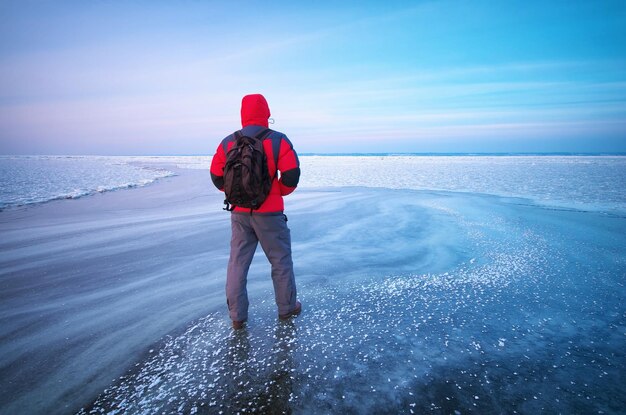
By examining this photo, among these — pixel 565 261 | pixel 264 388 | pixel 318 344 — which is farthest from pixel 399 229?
pixel 264 388

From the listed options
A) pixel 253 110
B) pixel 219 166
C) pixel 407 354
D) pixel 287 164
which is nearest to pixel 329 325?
pixel 407 354

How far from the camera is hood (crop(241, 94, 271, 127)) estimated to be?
9.71ft

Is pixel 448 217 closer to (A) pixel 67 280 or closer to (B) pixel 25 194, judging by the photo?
(A) pixel 67 280

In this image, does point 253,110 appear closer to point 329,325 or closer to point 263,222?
point 263,222

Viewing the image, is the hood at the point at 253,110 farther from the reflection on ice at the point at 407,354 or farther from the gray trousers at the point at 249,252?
the reflection on ice at the point at 407,354

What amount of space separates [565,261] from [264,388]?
4.85 m

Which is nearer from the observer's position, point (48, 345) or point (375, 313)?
point (48, 345)

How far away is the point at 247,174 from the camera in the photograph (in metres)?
2.67

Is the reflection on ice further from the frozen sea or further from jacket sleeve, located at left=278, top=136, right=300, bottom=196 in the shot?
jacket sleeve, located at left=278, top=136, right=300, bottom=196

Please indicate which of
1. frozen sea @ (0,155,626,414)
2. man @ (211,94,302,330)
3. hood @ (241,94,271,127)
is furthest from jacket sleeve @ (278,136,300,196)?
frozen sea @ (0,155,626,414)

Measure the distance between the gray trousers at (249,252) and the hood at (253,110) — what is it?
0.91 meters

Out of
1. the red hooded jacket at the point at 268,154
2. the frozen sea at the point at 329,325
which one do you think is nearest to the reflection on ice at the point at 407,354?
the frozen sea at the point at 329,325

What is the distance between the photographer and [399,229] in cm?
686

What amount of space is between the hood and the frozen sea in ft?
6.58
